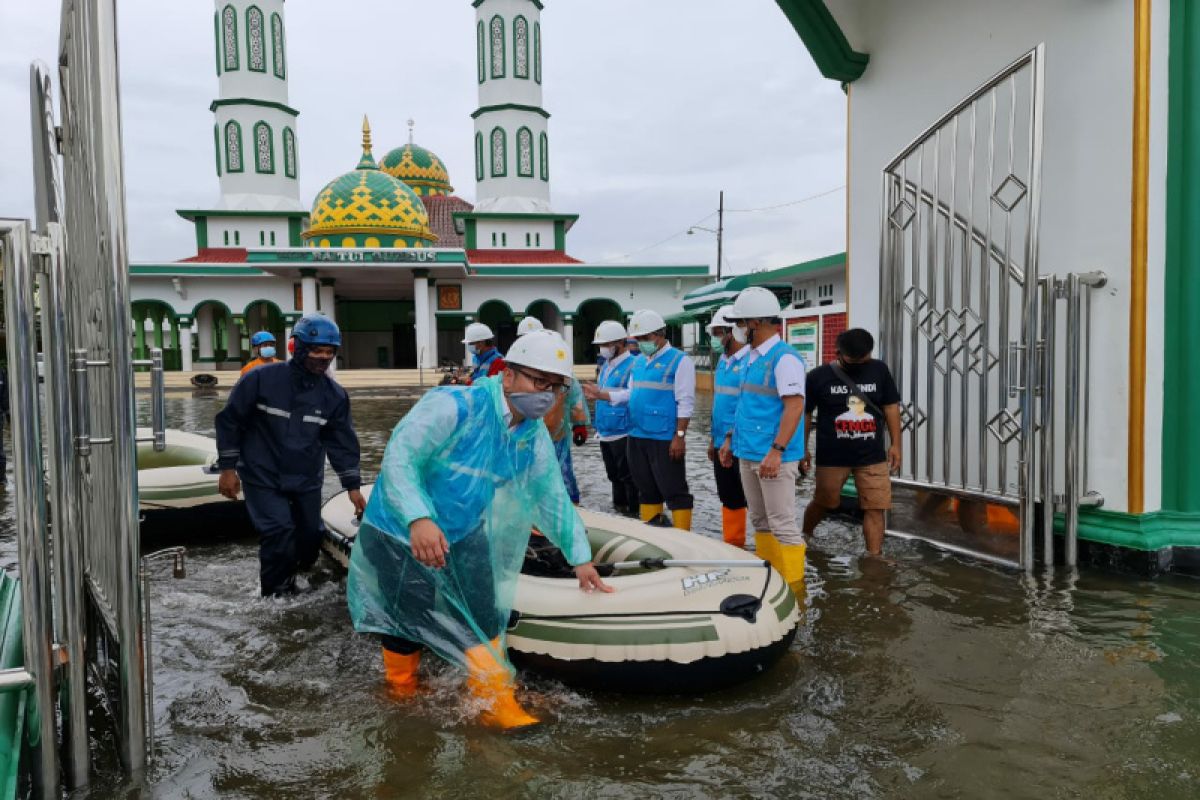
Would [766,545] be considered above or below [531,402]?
below

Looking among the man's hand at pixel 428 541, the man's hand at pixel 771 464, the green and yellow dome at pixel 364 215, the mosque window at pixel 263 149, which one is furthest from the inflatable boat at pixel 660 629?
the mosque window at pixel 263 149

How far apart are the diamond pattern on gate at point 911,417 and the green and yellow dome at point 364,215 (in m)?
27.3

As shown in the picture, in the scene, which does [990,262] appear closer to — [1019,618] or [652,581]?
[1019,618]

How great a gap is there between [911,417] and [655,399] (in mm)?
1803

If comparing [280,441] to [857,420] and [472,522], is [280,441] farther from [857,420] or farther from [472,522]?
[857,420]

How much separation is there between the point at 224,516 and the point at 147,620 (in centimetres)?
410

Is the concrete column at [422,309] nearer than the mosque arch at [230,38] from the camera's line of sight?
Yes

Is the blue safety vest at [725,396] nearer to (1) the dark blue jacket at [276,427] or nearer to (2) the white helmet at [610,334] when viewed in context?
(2) the white helmet at [610,334]

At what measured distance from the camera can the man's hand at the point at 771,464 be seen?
4.66m

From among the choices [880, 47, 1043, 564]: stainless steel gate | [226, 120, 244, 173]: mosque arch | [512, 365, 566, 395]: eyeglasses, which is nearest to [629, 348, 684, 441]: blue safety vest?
[880, 47, 1043, 564]: stainless steel gate

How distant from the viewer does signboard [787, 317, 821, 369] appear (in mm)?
10016

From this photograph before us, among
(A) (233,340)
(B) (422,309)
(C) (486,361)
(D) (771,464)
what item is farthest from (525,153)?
(D) (771,464)

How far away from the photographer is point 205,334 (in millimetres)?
32875

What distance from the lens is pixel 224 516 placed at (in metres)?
6.37
